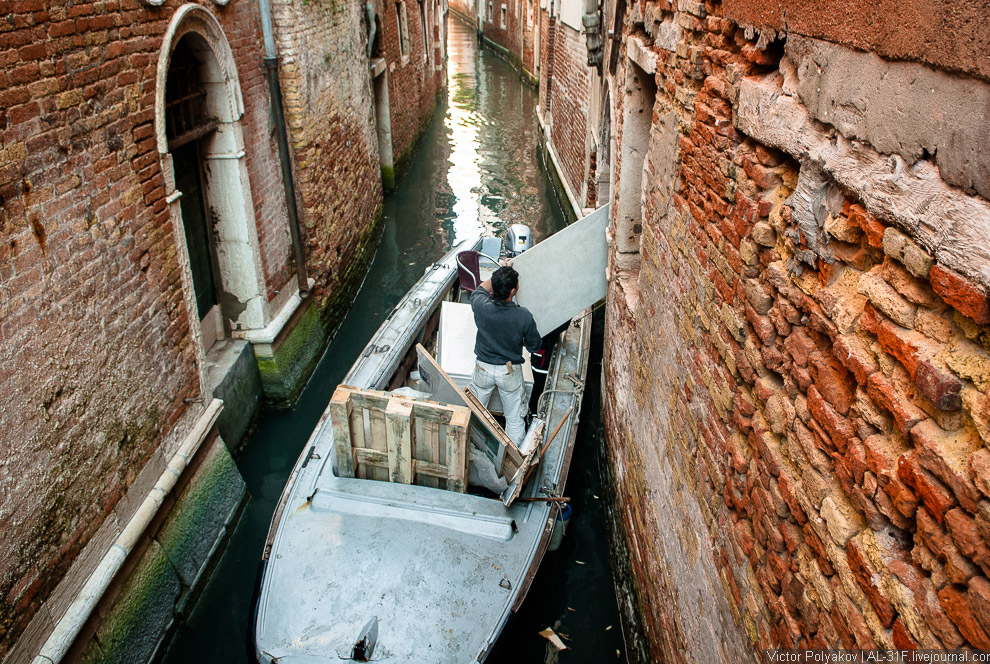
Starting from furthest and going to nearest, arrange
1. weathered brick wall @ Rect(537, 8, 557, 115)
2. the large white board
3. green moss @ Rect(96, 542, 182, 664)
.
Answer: weathered brick wall @ Rect(537, 8, 557, 115) → the large white board → green moss @ Rect(96, 542, 182, 664)

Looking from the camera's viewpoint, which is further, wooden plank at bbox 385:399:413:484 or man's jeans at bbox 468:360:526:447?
man's jeans at bbox 468:360:526:447

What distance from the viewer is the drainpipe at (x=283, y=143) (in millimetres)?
5430

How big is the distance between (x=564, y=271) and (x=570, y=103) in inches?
233

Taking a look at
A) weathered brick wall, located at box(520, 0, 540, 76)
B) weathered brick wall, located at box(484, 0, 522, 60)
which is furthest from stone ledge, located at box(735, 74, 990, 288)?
weathered brick wall, located at box(484, 0, 522, 60)

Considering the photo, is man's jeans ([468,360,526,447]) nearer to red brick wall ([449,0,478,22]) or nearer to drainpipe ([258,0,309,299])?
drainpipe ([258,0,309,299])

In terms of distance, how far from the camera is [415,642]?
3088 millimetres

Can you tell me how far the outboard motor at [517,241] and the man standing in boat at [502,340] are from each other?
278cm

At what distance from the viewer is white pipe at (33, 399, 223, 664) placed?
2.97 metres

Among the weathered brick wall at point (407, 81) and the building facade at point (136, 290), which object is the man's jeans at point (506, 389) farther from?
the weathered brick wall at point (407, 81)

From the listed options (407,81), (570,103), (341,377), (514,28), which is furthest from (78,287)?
(514,28)

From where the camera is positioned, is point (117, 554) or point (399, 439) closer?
point (117, 554)

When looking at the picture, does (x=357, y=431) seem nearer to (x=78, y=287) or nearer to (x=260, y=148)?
(x=78, y=287)

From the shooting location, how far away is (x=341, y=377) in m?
6.53

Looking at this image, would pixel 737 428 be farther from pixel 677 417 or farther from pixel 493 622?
pixel 493 622
